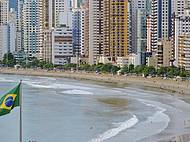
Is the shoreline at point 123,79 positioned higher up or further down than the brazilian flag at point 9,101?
further down

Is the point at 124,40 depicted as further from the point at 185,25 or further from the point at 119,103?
the point at 119,103

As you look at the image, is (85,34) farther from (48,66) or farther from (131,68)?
(131,68)

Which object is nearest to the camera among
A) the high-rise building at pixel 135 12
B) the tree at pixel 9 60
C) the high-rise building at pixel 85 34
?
the high-rise building at pixel 135 12

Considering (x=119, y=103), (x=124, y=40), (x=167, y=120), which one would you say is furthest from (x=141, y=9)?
(x=167, y=120)

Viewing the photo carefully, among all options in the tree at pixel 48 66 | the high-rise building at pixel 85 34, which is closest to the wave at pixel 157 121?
the tree at pixel 48 66

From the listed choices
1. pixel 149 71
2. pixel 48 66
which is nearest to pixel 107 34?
pixel 48 66

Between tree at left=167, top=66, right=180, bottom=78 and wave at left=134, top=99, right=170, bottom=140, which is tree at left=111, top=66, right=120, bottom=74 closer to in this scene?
tree at left=167, top=66, right=180, bottom=78

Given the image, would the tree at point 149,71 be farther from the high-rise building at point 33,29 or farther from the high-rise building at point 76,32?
the high-rise building at point 33,29
